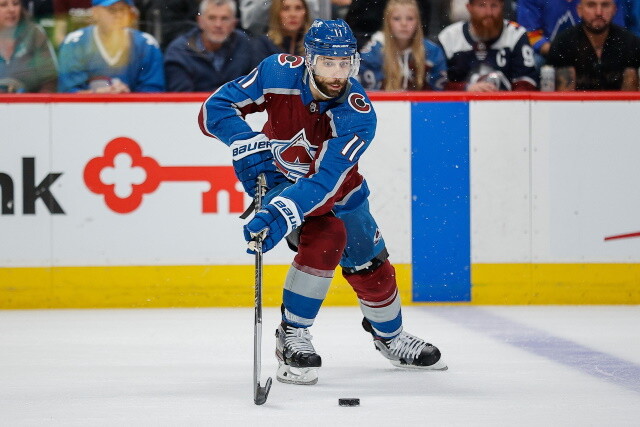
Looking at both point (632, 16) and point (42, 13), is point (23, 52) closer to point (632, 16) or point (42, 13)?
point (42, 13)

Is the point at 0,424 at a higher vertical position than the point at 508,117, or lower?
lower

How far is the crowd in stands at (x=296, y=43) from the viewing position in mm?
5352

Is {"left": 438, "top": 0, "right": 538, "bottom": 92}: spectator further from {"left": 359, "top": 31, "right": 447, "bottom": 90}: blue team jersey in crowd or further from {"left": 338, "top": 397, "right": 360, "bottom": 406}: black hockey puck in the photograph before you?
{"left": 338, "top": 397, "right": 360, "bottom": 406}: black hockey puck

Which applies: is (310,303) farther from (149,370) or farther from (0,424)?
(0,424)

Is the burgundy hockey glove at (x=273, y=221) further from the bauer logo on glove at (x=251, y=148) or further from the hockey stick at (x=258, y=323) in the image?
Answer: the bauer logo on glove at (x=251, y=148)

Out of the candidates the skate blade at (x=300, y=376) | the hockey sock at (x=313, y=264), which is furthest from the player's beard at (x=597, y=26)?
the skate blade at (x=300, y=376)

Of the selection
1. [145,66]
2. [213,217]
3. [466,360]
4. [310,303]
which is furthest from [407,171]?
[310,303]

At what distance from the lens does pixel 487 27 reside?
545 centimetres

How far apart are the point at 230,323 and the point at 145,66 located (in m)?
1.40

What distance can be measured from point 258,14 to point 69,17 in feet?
2.92

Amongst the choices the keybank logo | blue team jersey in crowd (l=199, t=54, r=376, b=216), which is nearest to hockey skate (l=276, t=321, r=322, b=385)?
blue team jersey in crowd (l=199, t=54, r=376, b=216)

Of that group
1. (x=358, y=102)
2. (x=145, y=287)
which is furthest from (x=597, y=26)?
(x=358, y=102)

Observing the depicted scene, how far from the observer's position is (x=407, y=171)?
5.22 m

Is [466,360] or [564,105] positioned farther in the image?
[564,105]
